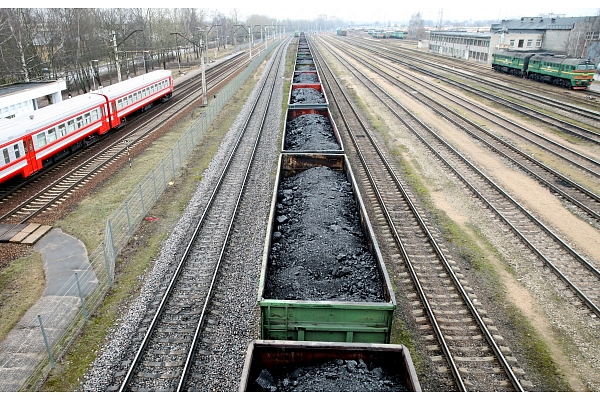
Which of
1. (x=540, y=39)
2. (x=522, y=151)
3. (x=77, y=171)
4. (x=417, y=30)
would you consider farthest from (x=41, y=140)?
(x=417, y=30)

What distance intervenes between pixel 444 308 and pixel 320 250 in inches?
145

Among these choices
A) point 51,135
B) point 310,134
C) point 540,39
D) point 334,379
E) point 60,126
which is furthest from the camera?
point 540,39

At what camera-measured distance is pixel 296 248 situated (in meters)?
11.2

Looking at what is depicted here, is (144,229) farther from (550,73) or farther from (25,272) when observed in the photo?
(550,73)

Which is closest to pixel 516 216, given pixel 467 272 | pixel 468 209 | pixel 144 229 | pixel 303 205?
pixel 468 209

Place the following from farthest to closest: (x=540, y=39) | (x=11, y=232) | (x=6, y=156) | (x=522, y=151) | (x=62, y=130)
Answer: (x=540, y=39) < (x=522, y=151) < (x=62, y=130) < (x=6, y=156) < (x=11, y=232)

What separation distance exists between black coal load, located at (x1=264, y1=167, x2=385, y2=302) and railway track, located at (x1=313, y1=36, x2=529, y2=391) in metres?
2.07

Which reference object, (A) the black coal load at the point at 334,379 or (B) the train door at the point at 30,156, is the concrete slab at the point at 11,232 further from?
(A) the black coal load at the point at 334,379

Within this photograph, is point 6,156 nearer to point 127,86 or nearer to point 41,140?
point 41,140

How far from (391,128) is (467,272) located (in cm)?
1872

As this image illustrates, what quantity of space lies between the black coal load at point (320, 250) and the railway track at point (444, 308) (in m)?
2.07

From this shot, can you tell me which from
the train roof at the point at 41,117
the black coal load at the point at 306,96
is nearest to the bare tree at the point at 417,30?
the black coal load at the point at 306,96

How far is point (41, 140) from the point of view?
20.0 metres

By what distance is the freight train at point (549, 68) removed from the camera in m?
42.8
